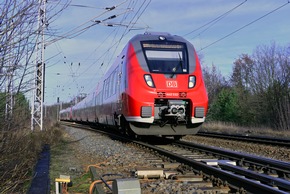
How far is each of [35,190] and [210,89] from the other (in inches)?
2661

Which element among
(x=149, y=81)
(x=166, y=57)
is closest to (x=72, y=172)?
(x=149, y=81)

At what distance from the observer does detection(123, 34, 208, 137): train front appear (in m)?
11.1

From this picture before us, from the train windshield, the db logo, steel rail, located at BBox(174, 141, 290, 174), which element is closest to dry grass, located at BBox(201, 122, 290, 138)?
the train windshield

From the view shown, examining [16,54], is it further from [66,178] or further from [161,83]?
[161,83]

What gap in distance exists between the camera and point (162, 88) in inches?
441

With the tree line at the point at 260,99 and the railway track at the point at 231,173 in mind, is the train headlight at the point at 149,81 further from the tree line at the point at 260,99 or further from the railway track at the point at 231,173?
the tree line at the point at 260,99

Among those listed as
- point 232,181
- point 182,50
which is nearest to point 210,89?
point 182,50

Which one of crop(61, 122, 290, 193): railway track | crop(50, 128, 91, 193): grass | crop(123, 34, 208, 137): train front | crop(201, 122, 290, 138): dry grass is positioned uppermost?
crop(123, 34, 208, 137): train front

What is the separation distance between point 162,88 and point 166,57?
1331 mm

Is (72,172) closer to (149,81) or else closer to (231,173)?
(231,173)

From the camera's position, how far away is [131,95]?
1129 centimetres

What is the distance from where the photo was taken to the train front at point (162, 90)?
1108cm

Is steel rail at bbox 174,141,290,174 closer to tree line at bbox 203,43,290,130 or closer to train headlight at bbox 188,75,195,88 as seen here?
train headlight at bbox 188,75,195,88

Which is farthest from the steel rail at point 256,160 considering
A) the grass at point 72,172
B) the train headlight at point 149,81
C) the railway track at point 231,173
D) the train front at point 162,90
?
the grass at point 72,172
